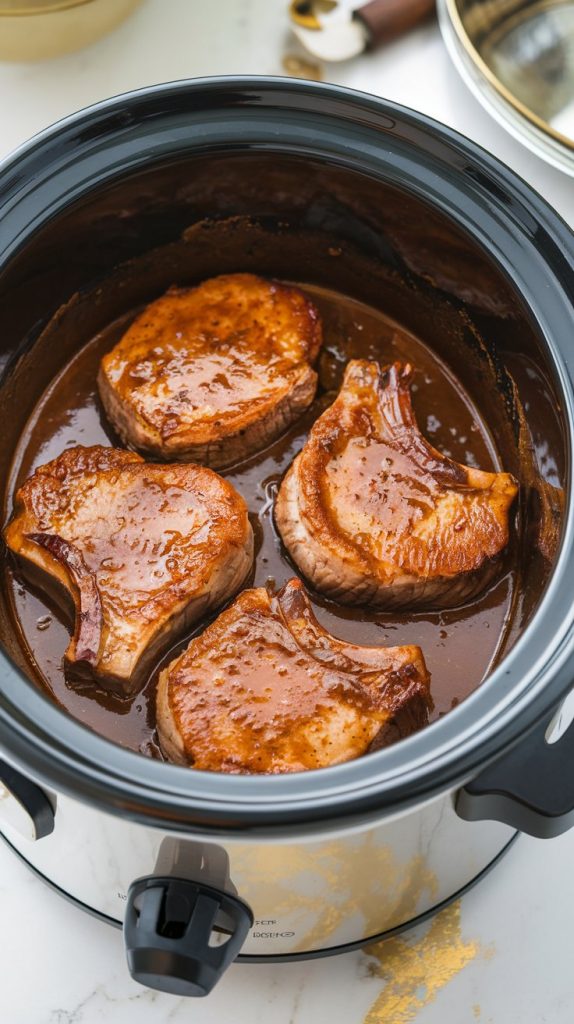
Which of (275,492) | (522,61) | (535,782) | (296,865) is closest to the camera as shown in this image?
(535,782)

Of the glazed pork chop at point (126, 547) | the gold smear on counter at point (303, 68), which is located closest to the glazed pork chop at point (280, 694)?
the glazed pork chop at point (126, 547)

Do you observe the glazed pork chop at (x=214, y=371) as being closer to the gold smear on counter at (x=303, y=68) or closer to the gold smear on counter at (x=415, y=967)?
the gold smear on counter at (x=303, y=68)

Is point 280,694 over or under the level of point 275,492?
under

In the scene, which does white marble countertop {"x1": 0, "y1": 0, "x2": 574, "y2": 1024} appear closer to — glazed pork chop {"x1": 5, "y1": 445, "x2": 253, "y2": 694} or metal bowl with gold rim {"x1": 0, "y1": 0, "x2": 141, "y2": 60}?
glazed pork chop {"x1": 5, "y1": 445, "x2": 253, "y2": 694}

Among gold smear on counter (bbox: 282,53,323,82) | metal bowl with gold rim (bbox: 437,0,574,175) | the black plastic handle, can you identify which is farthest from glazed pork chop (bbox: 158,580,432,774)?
gold smear on counter (bbox: 282,53,323,82)

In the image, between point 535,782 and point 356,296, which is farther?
point 356,296

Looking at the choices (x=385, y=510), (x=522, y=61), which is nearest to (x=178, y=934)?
(x=385, y=510)

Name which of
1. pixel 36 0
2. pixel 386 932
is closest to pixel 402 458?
pixel 386 932

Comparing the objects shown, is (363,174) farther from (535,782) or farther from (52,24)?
(535,782)
